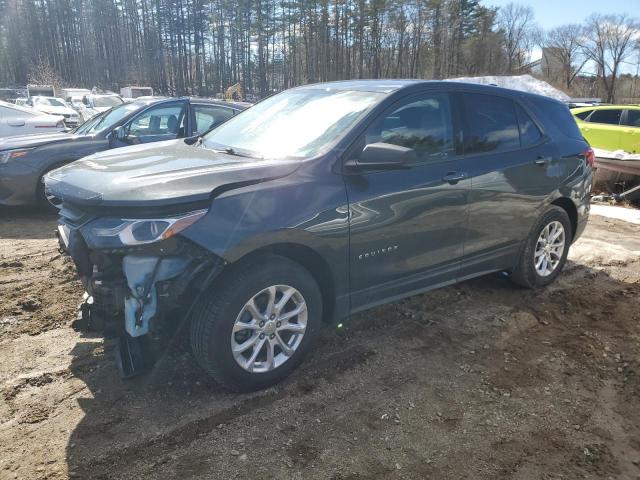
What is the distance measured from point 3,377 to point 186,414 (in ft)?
4.18

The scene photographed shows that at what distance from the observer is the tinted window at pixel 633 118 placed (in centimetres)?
1205

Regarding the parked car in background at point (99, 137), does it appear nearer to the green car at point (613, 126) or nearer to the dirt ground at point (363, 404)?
the dirt ground at point (363, 404)

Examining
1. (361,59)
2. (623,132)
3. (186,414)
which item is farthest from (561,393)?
(361,59)

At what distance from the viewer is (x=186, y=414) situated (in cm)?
288

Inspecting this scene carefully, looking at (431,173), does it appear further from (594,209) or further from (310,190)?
(594,209)

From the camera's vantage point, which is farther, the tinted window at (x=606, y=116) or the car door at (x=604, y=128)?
the tinted window at (x=606, y=116)

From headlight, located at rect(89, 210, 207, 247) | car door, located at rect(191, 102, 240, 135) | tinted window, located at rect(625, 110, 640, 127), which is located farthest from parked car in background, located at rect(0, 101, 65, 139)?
tinted window, located at rect(625, 110, 640, 127)

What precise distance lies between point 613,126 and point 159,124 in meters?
10.7

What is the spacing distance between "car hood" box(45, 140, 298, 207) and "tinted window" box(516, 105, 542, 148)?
2404 mm

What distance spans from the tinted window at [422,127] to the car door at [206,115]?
4.49 m

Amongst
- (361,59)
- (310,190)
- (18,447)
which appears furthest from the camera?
(361,59)

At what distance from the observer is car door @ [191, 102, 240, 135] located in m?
7.53

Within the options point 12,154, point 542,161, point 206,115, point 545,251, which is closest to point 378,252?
point 542,161

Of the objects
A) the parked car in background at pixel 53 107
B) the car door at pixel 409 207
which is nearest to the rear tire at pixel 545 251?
the car door at pixel 409 207
